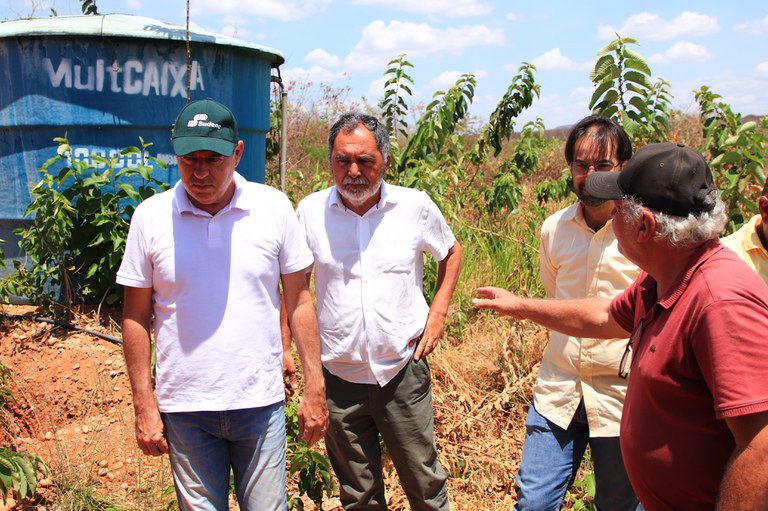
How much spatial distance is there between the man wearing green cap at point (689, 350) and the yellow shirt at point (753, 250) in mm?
403

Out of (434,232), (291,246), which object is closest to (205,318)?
(291,246)

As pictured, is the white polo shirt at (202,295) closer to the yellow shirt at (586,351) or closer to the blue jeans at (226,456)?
the blue jeans at (226,456)

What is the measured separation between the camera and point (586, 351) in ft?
8.46

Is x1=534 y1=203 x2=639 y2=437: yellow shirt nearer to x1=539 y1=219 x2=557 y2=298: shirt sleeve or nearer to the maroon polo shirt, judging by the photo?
x1=539 y1=219 x2=557 y2=298: shirt sleeve

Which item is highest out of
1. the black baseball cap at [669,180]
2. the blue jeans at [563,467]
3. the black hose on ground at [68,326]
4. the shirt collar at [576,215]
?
the black baseball cap at [669,180]

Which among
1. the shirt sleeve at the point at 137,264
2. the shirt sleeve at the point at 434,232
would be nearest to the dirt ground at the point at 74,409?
the shirt sleeve at the point at 137,264

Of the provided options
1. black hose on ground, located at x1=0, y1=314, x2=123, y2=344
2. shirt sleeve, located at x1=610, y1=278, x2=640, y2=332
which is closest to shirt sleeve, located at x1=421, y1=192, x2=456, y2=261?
shirt sleeve, located at x1=610, y1=278, x2=640, y2=332

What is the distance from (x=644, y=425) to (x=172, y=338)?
4.87 feet

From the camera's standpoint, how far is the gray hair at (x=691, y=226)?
1.70m

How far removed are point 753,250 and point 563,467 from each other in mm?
1021

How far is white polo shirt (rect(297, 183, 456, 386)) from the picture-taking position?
2.81 metres

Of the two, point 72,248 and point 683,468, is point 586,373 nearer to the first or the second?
point 683,468

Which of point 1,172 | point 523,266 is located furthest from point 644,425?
point 1,172

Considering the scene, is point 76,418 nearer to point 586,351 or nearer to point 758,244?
point 586,351
